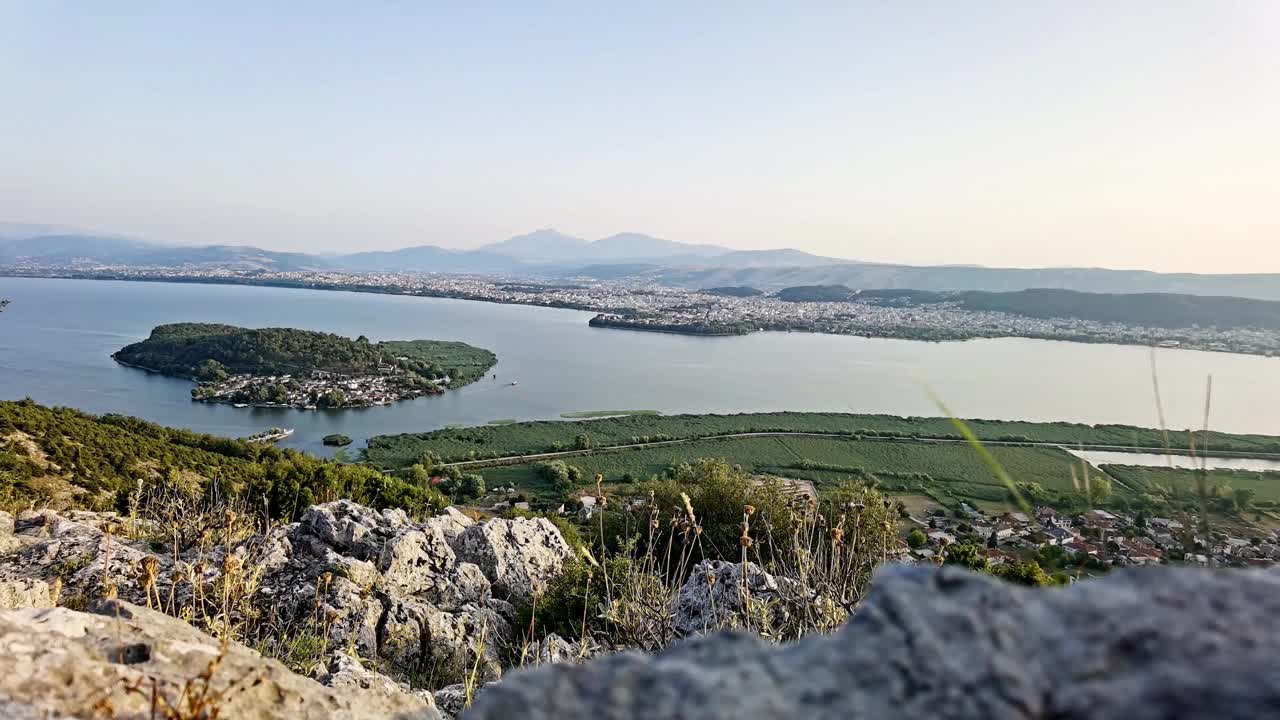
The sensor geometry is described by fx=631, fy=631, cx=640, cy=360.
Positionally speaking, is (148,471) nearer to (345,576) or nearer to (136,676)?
(345,576)

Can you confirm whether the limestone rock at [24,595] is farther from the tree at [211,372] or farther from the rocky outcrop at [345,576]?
the tree at [211,372]

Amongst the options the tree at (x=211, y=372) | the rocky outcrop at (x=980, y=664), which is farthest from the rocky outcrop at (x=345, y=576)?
the tree at (x=211, y=372)

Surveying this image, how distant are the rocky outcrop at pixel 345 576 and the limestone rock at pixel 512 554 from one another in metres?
0.01

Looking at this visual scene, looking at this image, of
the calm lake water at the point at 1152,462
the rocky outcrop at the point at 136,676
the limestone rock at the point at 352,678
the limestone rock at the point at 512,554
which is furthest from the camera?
the calm lake water at the point at 1152,462

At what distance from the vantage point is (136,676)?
149 cm

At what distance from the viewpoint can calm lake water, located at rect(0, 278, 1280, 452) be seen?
37.9 metres

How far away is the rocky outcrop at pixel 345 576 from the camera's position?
4137 millimetres

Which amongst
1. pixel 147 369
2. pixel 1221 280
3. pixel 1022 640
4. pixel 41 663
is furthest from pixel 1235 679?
pixel 1221 280

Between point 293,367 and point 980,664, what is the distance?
53.2 meters

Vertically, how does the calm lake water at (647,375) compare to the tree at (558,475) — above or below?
above

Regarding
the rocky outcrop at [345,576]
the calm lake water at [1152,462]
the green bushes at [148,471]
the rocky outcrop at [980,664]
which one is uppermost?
the rocky outcrop at [980,664]

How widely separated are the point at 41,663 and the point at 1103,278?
210 m

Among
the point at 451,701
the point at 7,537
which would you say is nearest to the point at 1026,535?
the point at 451,701

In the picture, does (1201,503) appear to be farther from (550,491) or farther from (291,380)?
(291,380)
